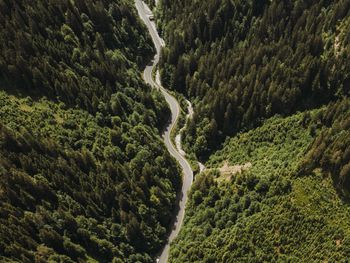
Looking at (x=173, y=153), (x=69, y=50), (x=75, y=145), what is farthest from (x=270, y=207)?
(x=69, y=50)

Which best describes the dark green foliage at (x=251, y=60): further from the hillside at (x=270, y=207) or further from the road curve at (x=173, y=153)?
the hillside at (x=270, y=207)

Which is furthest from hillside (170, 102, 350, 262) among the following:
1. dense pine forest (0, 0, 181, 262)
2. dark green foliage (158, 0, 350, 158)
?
dense pine forest (0, 0, 181, 262)

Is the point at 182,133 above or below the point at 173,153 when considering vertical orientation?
above

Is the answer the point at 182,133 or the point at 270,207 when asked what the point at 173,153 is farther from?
the point at 270,207

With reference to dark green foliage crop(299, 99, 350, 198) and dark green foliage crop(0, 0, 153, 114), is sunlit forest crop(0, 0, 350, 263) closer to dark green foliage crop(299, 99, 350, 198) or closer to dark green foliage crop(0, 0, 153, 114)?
dark green foliage crop(299, 99, 350, 198)

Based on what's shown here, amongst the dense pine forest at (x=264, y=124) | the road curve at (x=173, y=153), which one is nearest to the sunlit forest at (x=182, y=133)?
the dense pine forest at (x=264, y=124)
